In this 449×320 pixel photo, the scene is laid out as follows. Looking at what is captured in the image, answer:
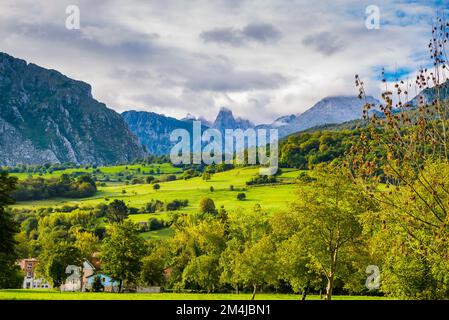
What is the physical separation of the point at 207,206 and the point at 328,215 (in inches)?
4159

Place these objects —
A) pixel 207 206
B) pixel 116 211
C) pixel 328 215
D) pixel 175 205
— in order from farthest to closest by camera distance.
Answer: pixel 175 205 < pixel 116 211 < pixel 207 206 < pixel 328 215

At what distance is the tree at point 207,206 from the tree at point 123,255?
227ft

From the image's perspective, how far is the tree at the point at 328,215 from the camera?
51.4 m

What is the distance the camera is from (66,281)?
105 metres

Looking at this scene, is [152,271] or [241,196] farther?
[241,196]

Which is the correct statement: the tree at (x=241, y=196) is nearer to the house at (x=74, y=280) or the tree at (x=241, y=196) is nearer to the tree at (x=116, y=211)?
the tree at (x=116, y=211)

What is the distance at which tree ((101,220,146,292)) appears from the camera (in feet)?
267

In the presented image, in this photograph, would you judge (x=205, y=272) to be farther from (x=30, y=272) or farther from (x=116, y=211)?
(x=116, y=211)

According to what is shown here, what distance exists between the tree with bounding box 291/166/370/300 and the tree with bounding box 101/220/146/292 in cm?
3830

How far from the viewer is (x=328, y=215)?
2025 inches

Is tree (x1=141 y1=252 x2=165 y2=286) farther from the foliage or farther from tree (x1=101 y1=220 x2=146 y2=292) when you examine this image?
the foliage

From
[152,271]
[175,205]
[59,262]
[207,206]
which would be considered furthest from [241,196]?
[59,262]
